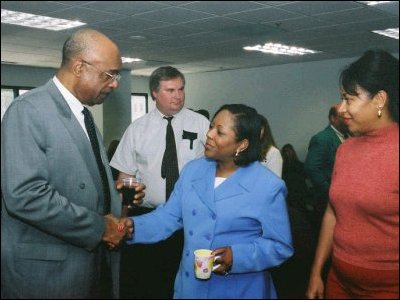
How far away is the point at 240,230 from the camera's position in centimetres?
180

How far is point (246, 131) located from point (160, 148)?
122 cm

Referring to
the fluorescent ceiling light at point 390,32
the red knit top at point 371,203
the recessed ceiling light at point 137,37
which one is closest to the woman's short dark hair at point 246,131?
the red knit top at point 371,203

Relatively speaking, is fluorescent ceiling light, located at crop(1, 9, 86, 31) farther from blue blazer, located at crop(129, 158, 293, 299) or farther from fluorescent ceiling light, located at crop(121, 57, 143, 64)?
blue blazer, located at crop(129, 158, 293, 299)

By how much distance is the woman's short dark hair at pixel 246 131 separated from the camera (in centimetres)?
196

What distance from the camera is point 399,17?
19.2ft

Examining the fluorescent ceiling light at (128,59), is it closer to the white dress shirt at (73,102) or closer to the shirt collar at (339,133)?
the shirt collar at (339,133)

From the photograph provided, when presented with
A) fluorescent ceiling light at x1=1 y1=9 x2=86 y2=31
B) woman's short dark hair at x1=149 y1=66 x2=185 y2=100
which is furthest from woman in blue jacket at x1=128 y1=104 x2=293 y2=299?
fluorescent ceiling light at x1=1 y1=9 x2=86 y2=31

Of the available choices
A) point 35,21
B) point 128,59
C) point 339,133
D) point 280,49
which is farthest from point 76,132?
point 128,59

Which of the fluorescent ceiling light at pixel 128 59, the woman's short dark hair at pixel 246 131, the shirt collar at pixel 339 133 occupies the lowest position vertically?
the shirt collar at pixel 339 133

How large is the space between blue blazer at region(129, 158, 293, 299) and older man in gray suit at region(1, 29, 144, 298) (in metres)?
0.34

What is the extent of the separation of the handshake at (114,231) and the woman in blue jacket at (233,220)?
8cm

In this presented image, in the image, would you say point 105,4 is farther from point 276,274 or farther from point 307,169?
point 276,274

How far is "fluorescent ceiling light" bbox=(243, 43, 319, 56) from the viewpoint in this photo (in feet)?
26.9

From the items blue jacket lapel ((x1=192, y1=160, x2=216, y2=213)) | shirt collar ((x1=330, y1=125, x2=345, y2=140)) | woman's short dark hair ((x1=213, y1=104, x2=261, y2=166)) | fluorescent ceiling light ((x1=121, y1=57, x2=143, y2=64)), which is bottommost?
shirt collar ((x1=330, y1=125, x2=345, y2=140))
